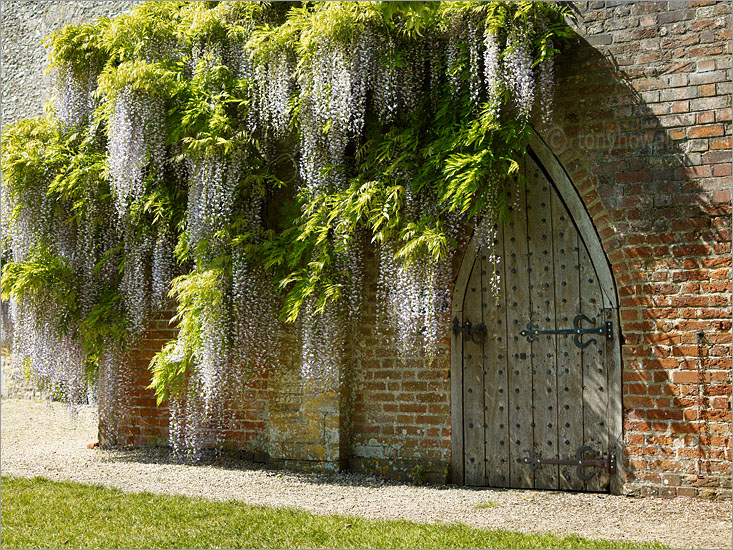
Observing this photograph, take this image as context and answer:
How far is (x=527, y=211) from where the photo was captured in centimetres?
468

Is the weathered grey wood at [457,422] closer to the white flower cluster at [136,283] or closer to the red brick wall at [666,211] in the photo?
the red brick wall at [666,211]

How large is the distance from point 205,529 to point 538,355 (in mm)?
2223

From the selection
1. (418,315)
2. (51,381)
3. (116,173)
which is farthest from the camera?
(51,381)

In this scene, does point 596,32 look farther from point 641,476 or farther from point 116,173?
point 116,173

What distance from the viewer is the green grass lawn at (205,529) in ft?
11.0

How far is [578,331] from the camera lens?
448 centimetres

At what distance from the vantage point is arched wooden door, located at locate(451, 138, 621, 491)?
443cm

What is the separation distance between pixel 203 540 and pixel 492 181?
257 centimetres

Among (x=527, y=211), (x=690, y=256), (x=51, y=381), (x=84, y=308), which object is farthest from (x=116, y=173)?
(x=690, y=256)

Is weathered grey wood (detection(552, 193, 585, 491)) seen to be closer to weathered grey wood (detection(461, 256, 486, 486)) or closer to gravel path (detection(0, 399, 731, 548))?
gravel path (detection(0, 399, 731, 548))

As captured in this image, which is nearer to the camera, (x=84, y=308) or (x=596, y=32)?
(x=596, y=32)

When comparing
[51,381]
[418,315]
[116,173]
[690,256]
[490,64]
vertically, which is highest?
[490,64]

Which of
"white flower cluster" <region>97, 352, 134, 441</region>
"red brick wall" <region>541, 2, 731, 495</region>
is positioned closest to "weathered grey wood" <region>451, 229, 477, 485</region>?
"red brick wall" <region>541, 2, 731, 495</region>

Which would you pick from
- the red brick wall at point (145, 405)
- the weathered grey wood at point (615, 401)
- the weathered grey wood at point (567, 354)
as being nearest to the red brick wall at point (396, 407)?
the weathered grey wood at point (567, 354)
